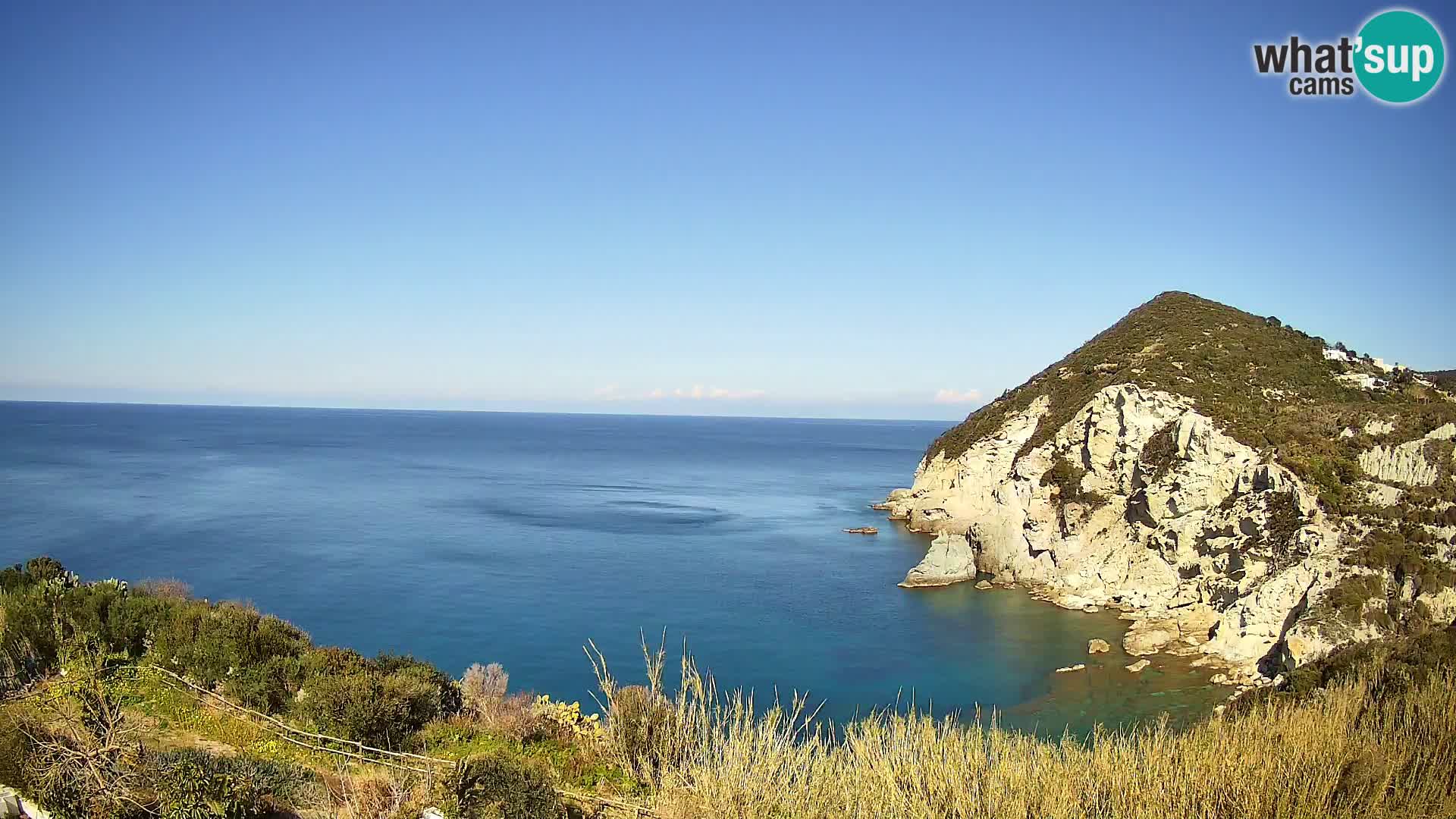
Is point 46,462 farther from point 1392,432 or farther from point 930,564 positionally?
point 1392,432

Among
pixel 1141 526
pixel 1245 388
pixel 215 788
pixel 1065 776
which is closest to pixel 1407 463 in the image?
pixel 1141 526

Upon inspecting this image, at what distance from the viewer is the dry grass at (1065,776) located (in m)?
6.89

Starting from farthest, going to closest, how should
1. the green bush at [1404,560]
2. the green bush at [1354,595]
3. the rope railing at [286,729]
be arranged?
the green bush at [1354,595] → the green bush at [1404,560] → the rope railing at [286,729]

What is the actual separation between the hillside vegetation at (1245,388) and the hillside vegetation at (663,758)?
16.1m

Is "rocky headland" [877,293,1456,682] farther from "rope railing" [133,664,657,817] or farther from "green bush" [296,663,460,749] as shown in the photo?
"green bush" [296,663,460,749]

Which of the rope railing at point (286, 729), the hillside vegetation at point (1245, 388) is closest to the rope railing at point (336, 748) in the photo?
the rope railing at point (286, 729)

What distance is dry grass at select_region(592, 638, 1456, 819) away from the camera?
22.6 feet

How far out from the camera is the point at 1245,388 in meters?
36.0

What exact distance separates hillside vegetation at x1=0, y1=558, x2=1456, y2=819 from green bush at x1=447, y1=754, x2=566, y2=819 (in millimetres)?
22

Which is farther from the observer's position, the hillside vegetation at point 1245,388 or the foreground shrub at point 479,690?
the hillside vegetation at point 1245,388

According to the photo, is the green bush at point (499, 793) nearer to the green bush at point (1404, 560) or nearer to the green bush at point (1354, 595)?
the green bush at point (1354, 595)

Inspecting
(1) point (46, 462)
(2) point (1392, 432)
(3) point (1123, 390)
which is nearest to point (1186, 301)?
→ (3) point (1123, 390)

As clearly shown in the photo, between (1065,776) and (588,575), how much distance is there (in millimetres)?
32651

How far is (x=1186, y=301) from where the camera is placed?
5425cm
